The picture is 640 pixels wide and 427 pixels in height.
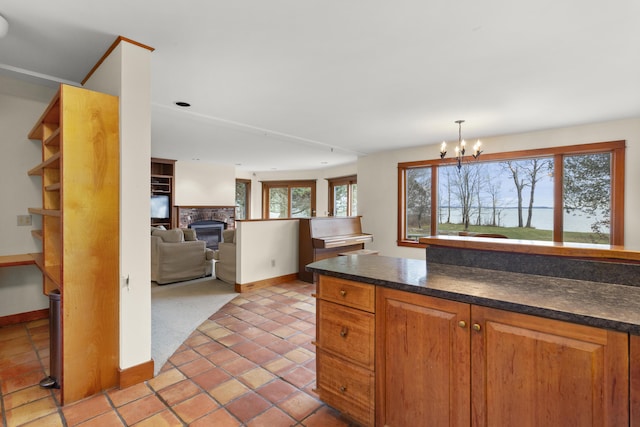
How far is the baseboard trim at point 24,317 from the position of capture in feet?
10.1

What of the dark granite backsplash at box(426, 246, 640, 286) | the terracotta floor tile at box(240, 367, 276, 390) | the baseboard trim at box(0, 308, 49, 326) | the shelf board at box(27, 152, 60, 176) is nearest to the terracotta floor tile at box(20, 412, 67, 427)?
the terracotta floor tile at box(240, 367, 276, 390)

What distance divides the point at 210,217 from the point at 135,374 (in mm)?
6496

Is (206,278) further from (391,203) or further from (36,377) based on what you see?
(391,203)

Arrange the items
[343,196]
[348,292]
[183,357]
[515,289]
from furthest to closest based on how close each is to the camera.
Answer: [343,196] → [183,357] → [348,292] → [515,289]

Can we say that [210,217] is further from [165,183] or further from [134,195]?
[134,195]

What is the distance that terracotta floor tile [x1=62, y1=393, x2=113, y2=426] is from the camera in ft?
5.87

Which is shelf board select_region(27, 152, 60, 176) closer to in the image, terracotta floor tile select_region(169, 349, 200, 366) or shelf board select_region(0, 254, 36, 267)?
shelf board select_region(0, 254, 36, 267)

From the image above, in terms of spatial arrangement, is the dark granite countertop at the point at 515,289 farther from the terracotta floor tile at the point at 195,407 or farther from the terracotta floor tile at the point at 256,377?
the terracotta floor tile at the point at 195,407

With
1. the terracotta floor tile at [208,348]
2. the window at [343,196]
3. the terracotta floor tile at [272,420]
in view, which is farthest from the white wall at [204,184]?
the terracotta floor tile at [272,420]

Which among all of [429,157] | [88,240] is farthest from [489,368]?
[429,157]

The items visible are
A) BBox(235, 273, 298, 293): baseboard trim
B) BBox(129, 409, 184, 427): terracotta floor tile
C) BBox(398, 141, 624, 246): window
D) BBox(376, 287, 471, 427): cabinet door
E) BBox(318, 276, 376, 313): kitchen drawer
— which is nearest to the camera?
BBox(376, 287, 471, 427): cabinet door

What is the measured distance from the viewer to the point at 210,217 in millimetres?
8328

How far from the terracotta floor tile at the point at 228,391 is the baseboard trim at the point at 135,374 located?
1.69ft

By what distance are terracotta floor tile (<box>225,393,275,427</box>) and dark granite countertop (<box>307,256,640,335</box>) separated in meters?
0.93
